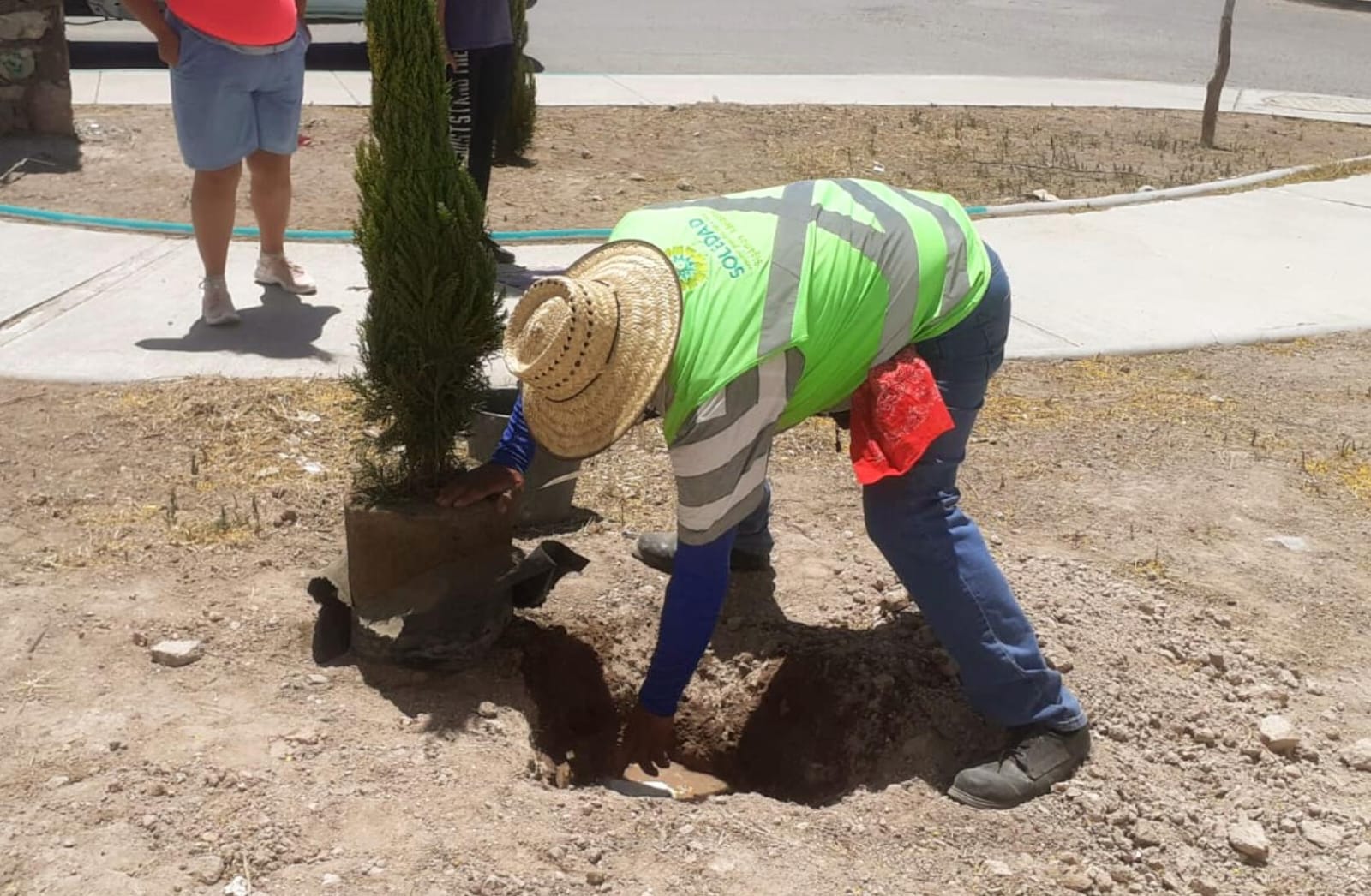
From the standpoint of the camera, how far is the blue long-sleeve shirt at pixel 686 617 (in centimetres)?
309

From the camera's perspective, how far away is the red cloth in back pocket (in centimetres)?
311

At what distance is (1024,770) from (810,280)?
3.95ft

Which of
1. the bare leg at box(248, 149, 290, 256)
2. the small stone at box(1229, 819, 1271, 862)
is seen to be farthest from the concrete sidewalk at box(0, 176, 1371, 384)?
the small stone at box(1229, 819, 1271, 862)

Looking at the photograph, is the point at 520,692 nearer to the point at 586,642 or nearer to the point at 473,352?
the point at 586,642

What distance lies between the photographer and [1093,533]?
4500mm

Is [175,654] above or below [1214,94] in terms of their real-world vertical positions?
below

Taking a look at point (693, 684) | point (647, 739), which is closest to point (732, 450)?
point (647, 739)

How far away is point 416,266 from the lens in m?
3.35

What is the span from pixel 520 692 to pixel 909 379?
1.23 meters

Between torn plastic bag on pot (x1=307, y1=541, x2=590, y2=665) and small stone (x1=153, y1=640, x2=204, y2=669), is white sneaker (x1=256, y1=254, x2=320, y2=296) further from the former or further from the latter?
small stone (x1=153, y1=640, x2=204, y2=669)

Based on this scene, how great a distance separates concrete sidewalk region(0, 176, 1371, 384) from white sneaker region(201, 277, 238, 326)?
50mm

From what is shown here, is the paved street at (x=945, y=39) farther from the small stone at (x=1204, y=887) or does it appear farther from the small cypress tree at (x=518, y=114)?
the small stone at (x=1204, y=887)

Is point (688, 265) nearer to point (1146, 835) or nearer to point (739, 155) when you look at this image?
point (1146, 835)

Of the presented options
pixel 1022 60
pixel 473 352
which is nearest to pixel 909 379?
pixel 473 352
